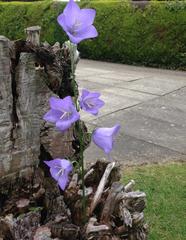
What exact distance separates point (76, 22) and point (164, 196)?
2.42 m

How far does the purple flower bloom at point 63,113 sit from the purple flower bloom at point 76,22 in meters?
0.28

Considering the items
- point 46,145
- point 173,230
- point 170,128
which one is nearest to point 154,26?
point 170,128

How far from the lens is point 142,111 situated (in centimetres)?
694

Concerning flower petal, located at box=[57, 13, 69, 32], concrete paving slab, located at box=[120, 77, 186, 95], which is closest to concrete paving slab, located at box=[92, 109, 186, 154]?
concrete paving slab, located at box=[120, 77, 186, 95]

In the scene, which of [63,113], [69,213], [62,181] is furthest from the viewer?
[69,213]

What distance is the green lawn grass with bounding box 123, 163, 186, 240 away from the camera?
352 centimetres

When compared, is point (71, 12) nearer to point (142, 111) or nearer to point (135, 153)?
point (135, 153)

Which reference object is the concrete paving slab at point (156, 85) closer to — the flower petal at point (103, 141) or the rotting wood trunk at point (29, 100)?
the rotting wood trunk at point (29, 100)

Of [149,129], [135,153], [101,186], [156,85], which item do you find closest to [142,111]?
[149,129]

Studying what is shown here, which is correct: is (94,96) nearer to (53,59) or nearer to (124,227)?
(53,59)

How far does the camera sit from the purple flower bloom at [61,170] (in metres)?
2.23

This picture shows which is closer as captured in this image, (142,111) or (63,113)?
(63,113)

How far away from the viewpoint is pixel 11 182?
8.68ft

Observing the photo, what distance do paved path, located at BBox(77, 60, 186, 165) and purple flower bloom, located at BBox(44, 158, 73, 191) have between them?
101 inches
